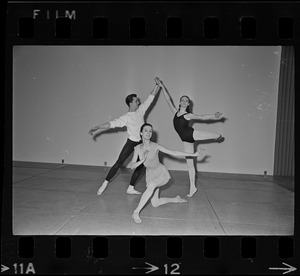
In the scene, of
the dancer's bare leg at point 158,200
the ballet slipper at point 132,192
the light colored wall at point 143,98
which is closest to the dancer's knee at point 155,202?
the dancer's bare leg at point 158,200

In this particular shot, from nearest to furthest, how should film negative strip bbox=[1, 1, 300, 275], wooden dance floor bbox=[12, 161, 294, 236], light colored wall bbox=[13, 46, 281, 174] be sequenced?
film negative strip bbox=[1, 1, 300, 275] < wooden dance floor bbox=[12, 161, 294, 236] < light colored wall bbox=[13, 46, 281, 174]

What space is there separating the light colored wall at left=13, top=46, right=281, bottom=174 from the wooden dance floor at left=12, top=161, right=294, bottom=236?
0.35m

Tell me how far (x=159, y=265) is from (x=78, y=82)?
9.11 ft

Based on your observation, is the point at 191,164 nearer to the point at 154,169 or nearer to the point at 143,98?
the point at 154,169

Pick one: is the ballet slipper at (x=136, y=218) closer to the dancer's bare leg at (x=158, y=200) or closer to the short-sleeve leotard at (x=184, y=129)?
the dancer's bare leg at (x=158, y=200)

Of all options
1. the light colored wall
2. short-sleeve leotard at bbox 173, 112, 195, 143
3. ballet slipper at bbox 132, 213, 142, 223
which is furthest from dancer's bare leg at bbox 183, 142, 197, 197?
the light colored wall

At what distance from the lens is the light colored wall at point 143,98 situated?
3.68 meters

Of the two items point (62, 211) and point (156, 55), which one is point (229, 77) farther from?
point (62, 211)

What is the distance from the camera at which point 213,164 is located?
4070mm

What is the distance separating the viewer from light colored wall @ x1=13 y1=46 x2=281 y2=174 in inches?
145

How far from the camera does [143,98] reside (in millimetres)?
3721

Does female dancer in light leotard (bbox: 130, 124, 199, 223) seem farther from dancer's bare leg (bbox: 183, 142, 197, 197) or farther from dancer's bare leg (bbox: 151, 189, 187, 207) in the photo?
dancer's bare leg (bbox: 183, 142, 197, 197)
